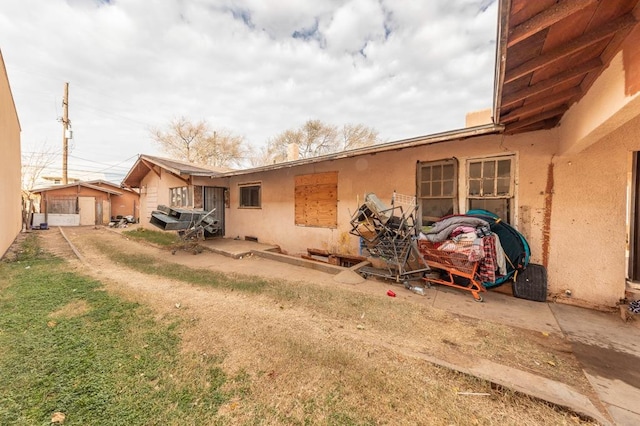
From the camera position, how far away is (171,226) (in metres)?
6.88

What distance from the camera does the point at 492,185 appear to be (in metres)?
4.36

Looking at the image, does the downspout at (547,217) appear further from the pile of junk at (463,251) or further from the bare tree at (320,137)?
the bare tree at (320,137)

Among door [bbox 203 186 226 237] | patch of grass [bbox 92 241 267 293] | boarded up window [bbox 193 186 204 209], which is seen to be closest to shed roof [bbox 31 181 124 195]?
boarded up window [bbox 193 186 204 209]

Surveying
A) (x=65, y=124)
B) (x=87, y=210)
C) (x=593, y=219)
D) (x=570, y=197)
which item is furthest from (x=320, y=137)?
(x=593, y=219)

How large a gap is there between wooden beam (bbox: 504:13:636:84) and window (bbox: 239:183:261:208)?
25.0ft

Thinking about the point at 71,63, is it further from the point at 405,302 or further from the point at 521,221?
the point at 521,221

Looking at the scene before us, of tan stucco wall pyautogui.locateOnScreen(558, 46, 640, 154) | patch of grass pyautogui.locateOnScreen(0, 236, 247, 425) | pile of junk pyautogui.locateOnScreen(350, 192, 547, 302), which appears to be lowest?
patch of grass pyautogui.locateOnScreen(0, 236, 247, 425)

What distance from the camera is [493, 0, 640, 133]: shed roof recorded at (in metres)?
1.76

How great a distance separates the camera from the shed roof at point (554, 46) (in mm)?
1764

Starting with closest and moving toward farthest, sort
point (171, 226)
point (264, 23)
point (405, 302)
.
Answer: point (405, 302), point (171, 226), point (264, 23)

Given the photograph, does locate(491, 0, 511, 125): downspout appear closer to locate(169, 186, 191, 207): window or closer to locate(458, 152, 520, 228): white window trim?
locate(458, 152, 520, 228): white window trim

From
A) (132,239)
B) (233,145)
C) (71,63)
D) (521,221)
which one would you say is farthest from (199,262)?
(233,145)

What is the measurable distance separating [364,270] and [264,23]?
369 inches

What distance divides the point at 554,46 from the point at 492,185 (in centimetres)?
261
